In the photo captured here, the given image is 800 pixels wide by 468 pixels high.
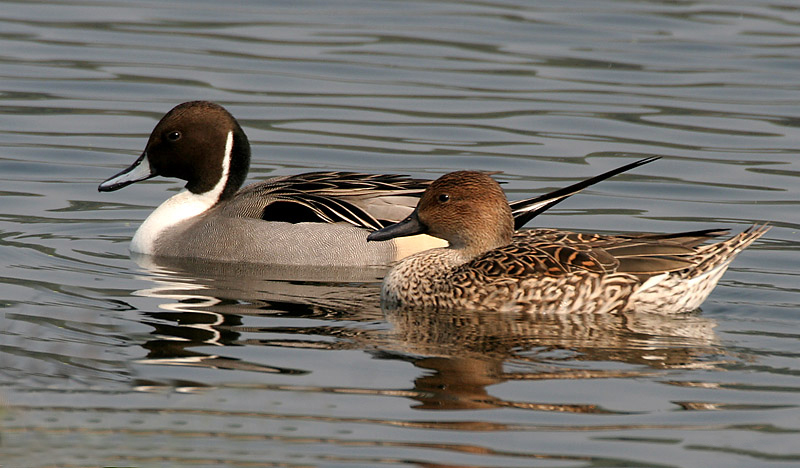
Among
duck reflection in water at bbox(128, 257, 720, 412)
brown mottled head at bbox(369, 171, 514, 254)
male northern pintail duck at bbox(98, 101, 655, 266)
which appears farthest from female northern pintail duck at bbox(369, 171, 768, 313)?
male northern pintail duck at bbox(98, 101, 655, 266)

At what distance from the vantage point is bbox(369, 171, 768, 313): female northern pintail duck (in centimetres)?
891

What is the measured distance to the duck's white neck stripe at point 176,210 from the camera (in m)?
10.7

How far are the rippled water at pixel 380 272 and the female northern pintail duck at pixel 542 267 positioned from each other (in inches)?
7.8

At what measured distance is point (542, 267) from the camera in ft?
29.3

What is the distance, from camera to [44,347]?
Answer: 7.70 m

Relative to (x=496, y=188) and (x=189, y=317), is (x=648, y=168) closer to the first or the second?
(x=496, y=188)

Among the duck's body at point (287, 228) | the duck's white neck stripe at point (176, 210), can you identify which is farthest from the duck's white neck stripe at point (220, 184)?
the duck's body at point (287, 228)

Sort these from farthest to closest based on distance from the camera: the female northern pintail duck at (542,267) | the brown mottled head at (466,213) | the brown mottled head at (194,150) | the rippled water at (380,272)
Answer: the brown mottled head at (194,150), the brown mottled head at (466,213), the female northern pintail duck at (542,267), the rippled water at (380,272)

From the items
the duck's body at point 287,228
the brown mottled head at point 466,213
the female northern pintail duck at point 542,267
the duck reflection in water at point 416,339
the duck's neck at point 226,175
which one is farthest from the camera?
the duck's neck at point 226,175

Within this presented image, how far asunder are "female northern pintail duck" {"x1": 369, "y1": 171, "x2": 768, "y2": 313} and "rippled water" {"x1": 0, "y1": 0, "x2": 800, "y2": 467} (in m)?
0.20

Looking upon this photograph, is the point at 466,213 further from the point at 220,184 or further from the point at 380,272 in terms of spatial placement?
the point at 220,184

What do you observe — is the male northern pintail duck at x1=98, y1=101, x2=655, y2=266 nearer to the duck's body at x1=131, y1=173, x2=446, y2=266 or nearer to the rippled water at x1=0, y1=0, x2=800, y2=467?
the duck's body at x1=131, y1=173, x2=446, y2=266

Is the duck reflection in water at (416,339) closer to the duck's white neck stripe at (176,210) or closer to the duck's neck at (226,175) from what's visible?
the duck's white neck stripe at (176,210)

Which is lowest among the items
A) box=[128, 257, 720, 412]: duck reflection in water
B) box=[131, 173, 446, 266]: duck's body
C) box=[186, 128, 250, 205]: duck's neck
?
box=[128, 257, 720, 412]: duck reflection in water
